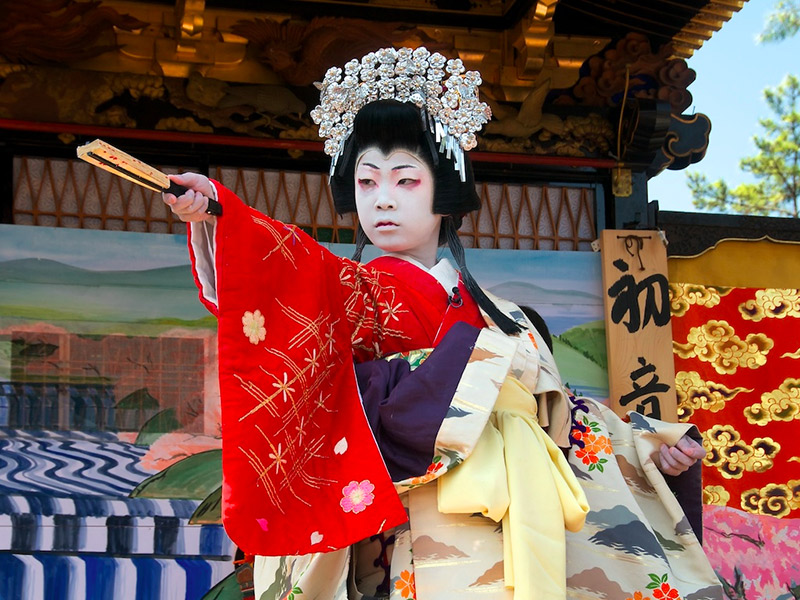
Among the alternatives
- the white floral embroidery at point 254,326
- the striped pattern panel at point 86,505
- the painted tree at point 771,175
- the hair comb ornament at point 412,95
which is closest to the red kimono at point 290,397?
the white floral embroidery at point 254,326

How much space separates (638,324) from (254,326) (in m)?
2.75

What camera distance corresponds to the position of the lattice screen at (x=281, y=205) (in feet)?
15.8

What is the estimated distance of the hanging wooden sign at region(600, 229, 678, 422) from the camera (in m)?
4.95

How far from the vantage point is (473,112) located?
10.6ft

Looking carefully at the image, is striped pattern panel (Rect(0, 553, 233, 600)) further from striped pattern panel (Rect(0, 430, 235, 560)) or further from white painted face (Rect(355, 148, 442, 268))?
white painted face (Rect(355, 148, 442, 268))

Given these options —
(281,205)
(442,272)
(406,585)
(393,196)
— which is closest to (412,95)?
(393,196)

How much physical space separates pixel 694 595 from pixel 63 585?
2.44 meters

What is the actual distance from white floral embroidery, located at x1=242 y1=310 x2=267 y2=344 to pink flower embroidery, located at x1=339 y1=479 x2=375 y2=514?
43 cm

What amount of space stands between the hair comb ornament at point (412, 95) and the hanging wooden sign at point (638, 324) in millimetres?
1966

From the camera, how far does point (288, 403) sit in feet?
8.77

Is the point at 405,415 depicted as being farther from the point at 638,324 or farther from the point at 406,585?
the point at 638,324

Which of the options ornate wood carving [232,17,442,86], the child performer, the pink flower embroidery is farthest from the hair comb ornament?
ornate wood carving [232,17,442,86]

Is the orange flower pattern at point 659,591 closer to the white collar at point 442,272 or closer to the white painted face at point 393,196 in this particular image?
the white collar at point 442,272

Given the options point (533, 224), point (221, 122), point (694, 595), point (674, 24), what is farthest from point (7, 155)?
point (694, 595)
